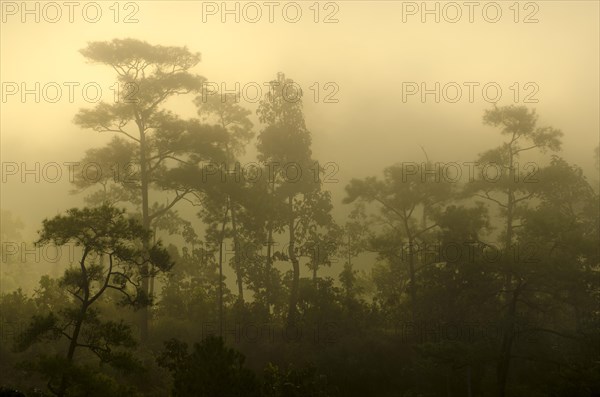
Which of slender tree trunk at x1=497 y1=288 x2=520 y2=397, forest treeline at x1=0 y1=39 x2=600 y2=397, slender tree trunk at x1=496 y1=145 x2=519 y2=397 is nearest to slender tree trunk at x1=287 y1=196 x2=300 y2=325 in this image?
forest treeline at x1=0 y1=39 x2=600 y2=397

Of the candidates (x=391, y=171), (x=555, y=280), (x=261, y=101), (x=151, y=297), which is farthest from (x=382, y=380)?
(x=261, y=101)

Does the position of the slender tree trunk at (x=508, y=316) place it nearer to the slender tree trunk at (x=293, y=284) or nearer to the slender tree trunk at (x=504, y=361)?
the slender tree trunk at (x=504, y=361)

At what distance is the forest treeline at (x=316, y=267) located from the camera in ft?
85.5

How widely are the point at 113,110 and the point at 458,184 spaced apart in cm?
2106

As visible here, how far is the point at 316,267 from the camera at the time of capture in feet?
127

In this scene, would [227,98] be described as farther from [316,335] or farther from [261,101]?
[316,335]

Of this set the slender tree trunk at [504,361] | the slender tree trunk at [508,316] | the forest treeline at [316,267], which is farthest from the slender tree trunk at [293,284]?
the slender tree trunk at [504,361]

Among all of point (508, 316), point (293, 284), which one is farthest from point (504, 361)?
point (293, 284)

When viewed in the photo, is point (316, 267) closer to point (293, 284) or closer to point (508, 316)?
point (293, 284)

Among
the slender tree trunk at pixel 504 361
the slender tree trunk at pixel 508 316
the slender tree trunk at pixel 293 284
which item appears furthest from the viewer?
the slender tree trunk at pixel 293 284

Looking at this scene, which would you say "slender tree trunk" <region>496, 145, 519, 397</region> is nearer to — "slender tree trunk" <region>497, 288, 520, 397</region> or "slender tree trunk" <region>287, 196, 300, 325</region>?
"slender tree trunk" <region>497, 288, 520, 397</region>

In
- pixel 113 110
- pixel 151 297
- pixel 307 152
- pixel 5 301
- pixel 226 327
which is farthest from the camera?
pixel 307 152

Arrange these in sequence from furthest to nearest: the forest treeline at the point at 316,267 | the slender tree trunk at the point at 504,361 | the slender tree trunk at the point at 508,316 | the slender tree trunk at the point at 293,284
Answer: the slender tree trunk at the point at 293,284 → the forest treeline at the point at 316,267 → the slender tree trunk at the point at 508,316 → the slender tree trunk at the point at 504,361

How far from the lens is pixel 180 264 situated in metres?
40.2
